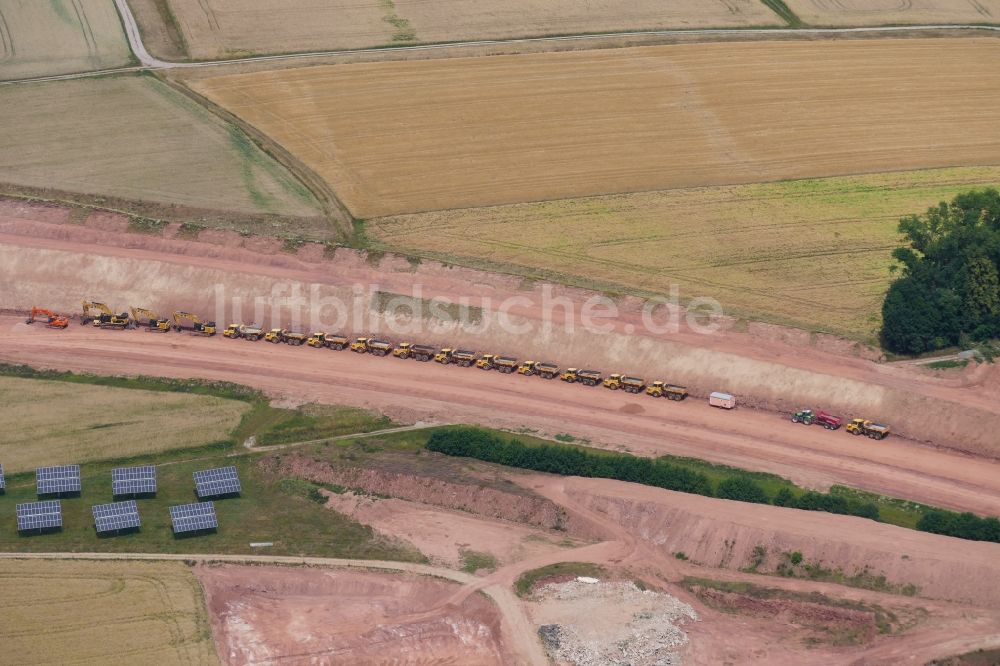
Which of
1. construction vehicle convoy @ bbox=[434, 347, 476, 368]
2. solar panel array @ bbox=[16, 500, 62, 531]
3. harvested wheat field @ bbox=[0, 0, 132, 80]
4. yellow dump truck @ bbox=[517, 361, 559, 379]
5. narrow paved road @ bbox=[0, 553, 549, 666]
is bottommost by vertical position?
narrow paved road @ bbox=[0, 553, 549, 666]

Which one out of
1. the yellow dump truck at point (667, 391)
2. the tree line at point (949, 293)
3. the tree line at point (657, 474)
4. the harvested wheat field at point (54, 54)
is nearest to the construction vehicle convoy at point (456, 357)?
the tree line at point (657, 474)

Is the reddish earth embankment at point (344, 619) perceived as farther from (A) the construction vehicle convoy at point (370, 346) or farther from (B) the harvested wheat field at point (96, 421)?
(A) the construction vehicle convoy at point (370, 346)

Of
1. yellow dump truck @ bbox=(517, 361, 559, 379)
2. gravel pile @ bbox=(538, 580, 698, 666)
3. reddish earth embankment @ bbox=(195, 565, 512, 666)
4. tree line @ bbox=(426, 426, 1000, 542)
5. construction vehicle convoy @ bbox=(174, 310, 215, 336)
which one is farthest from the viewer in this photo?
construction vehicle convoy @ bbox=(174, 310, 215, 336)

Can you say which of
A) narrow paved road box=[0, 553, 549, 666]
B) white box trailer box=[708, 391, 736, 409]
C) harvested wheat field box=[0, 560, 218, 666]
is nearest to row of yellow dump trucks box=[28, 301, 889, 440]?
white box trailer box=[708, 391, 736, 409]

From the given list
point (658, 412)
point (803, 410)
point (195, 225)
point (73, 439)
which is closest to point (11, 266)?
point (195, 225)

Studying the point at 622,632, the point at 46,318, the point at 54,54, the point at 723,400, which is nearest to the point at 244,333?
the point at 46,318

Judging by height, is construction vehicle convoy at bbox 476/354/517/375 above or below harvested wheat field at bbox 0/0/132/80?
below

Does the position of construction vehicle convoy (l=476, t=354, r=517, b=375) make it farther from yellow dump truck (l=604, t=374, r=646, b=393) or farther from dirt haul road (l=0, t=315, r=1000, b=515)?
yellow dump truck (l=604, t=374, r=646, b=393)
